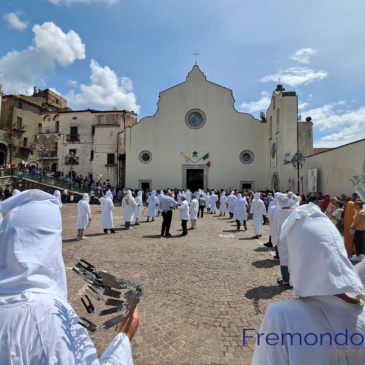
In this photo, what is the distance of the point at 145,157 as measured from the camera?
29.4m

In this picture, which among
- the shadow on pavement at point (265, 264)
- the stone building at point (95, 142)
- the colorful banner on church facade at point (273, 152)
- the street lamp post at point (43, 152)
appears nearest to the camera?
the shadow on pavement at point (265, 264)

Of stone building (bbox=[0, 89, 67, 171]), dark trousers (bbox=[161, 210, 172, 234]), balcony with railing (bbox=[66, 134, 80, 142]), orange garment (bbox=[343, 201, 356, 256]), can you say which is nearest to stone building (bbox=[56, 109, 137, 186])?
balcony with railing (bbox=[66, 134, 80, 142])

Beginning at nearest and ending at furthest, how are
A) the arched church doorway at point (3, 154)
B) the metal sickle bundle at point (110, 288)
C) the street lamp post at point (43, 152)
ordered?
the metal sickle bundle at point (110, 288)
the arched church doorway at point (3, 154)
the street lamp post at point (43, 152)

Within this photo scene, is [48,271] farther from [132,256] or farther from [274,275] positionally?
[132,256]

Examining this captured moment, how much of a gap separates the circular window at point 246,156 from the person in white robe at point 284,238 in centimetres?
2314

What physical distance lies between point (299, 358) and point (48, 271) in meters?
1.39

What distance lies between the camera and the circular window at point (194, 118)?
29.2m

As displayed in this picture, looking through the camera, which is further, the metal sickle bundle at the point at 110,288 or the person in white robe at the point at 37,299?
the metal sickle bundle at the point at 110,288

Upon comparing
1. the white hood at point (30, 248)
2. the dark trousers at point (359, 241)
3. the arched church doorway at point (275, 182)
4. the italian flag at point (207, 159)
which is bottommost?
the dark trousers at point (359, 241)

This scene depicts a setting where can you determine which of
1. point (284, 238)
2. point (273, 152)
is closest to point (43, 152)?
point (273, 152)

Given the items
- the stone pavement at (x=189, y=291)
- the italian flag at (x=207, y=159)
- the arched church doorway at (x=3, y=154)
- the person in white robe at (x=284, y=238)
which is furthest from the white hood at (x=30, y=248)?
the arched church doorway at (x=3, y=154)

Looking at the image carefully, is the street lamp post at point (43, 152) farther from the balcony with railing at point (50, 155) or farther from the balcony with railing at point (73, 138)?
the balcony with railing at point (73, 138)

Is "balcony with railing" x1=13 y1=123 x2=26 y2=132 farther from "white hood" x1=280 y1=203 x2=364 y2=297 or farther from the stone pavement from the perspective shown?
"white hood" x1=280 y1=203 x2=364 y2=297

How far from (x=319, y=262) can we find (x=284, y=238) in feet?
12.8
